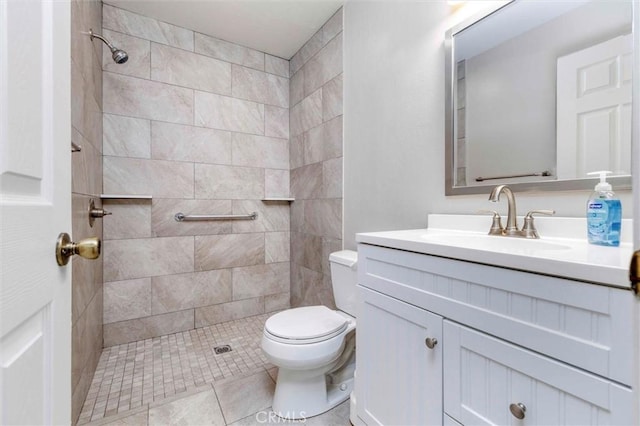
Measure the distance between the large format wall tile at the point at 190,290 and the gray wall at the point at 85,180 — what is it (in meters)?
0.37

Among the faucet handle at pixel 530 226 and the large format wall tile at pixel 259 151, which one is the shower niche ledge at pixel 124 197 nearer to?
the large format wall tile at pixel 259 151

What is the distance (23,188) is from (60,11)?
38 centimetres

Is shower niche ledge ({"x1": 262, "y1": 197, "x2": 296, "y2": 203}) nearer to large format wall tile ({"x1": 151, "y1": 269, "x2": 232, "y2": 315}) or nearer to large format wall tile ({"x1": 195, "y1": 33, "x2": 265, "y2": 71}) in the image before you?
large format wall tile ({"x1": 151, "y1": 269, "x2": 232, "y2": 315})

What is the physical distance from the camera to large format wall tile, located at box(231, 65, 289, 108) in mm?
2508

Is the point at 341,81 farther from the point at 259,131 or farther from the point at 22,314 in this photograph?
the point at 22,314

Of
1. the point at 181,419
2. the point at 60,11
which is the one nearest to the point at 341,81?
the point at 60,11

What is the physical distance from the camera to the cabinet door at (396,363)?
2.87 ft

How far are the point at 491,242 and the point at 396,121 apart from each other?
0.87 meters

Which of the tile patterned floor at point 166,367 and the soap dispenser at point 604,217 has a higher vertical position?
the soap dispenser at point 604,217

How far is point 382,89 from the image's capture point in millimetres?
1703

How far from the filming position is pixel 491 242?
103 centimetres

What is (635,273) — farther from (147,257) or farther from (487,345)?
(147,257)

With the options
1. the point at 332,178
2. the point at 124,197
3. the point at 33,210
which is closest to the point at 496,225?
the point at 332,178

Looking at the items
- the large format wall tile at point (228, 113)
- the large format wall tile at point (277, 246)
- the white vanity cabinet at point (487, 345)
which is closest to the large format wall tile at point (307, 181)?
the large format wall tile at point (277, 246)
